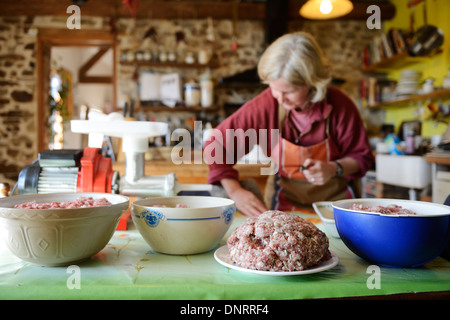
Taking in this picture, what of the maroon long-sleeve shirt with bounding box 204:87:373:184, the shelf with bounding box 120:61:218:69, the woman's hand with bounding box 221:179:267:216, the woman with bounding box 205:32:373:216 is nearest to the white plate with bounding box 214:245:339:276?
the woman's hand with bounding box 221:179:267:216

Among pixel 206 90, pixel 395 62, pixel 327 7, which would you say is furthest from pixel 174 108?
pixel 395 62

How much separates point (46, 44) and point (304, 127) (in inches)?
174

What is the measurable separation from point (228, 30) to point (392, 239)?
4.62 m

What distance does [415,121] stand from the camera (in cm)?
426

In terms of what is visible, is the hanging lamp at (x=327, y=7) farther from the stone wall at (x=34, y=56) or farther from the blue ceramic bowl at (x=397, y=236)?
the stone wall at (x=34, y=56)

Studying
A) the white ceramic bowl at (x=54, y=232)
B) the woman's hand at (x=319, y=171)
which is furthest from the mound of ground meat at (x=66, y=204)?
the woman's hand at (x=319, y=171)

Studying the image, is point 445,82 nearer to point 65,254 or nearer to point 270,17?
point 270,17

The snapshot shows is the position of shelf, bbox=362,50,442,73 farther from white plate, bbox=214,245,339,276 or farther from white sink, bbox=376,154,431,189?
white plate, bbox=214,245,339,276

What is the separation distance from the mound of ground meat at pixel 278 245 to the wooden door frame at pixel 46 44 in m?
4.38

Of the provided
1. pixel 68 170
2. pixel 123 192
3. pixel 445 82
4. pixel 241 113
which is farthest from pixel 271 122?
pixel 445 82

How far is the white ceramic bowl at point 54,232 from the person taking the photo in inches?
25.5

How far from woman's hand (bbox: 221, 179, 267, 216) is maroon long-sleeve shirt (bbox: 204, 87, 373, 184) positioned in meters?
0.19

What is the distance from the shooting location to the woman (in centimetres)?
164

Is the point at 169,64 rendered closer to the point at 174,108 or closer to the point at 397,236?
the point at 174,108
